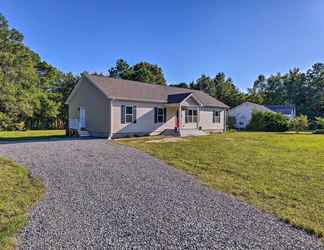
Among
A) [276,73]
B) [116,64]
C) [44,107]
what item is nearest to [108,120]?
[44,107]

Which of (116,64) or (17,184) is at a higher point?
(116,64)

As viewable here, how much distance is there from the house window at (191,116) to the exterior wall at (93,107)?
8.28 m

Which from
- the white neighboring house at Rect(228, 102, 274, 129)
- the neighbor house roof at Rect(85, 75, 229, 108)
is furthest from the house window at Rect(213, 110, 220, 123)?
the white neighboring house at Rect(228, 102, 274, 129)

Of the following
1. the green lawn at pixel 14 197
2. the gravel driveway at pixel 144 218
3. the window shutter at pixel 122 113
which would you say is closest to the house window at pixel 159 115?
the window shutter at pixel 122 113

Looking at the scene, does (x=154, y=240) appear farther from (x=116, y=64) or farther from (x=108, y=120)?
(x=116, y=64)

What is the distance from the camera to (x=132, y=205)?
15.4ft

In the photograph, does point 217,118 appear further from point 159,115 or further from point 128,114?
point 128,114

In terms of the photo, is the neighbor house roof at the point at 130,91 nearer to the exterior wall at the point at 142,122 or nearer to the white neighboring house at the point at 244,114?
the exterior wall at the point at 142,122

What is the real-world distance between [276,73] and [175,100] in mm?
58537

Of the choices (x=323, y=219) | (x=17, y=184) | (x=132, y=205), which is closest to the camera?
(x=323, y=219)

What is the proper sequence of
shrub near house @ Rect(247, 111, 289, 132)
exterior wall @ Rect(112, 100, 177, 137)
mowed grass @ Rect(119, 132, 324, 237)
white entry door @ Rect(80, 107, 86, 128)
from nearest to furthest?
mowed grass @ Rect(119, 132, 324, 237) → exterior wall @ Rect(112, 100, 177, 137) → white entry door @ Rect(80, 107, 86, 128) → shrub near house @ Rect(247, 111, 289, 132)

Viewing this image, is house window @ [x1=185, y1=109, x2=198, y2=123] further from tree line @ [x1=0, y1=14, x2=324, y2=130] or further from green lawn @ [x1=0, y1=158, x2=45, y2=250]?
green lawn @ [x1=0, y1=158, x2=45, y2=250]

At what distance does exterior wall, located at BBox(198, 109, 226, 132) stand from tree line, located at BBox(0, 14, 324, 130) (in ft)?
52.5

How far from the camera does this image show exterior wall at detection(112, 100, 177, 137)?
55.5 ft
